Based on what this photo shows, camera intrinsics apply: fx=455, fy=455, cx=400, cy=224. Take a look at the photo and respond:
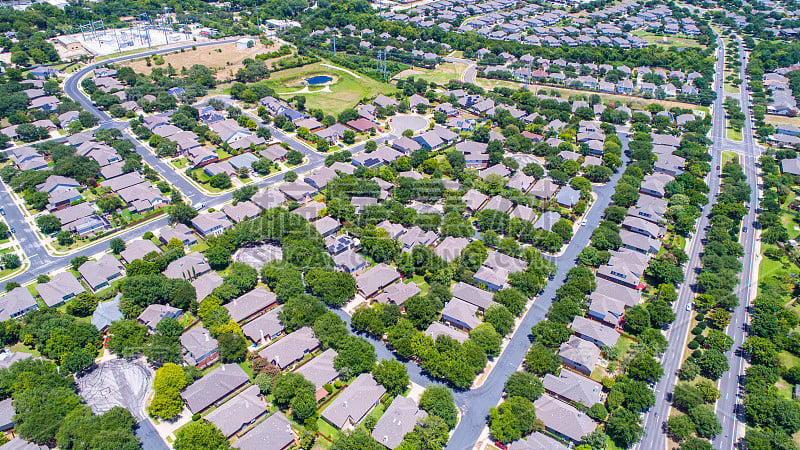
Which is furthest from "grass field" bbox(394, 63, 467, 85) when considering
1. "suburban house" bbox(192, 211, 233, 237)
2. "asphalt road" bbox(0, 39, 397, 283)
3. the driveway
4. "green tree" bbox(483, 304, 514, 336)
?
"green tree" bbox(483, 304, 514, 336)

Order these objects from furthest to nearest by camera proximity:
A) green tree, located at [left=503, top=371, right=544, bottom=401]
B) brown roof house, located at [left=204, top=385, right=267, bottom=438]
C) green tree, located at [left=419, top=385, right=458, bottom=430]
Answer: green tree, located at [left=503, top=371, right=544, bottom=401] < green tree, located at [left=419, top=385, right=458, bottom=430] < brown roof house, located at [left=204, top=385, right=267, bottom=438]

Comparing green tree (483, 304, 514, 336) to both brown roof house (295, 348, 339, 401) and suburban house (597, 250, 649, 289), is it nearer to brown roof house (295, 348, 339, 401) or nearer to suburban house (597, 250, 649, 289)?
suburban house (597, 250, 649, 289)

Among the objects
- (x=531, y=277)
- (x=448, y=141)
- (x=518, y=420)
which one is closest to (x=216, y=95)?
(x=448, y=141)

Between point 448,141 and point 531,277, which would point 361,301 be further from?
point 448,141

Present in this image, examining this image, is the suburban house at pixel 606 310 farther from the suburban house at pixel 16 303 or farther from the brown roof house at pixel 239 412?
the suburban house at pixel 16 303

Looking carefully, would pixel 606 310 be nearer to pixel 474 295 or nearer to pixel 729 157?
pixel 474 295

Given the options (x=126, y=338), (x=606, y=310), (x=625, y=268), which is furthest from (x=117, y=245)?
(x=625, y=268)
